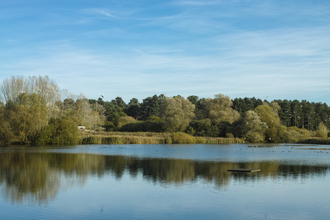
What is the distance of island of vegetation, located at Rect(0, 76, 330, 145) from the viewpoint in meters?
46.6

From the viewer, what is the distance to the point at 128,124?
73375mm

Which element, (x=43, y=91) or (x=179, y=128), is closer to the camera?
(x=43, y=91)

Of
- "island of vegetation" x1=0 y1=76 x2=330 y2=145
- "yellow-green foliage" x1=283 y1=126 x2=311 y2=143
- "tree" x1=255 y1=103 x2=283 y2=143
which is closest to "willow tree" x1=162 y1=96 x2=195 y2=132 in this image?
"island of vegetation" x1=0 y1=76 x2=330 y2=145

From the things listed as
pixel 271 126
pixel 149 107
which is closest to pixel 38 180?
pixel 271 126

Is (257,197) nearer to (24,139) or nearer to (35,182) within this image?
(35,182)

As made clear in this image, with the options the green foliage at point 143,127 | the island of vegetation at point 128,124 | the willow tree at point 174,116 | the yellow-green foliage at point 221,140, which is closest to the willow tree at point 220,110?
the island of vegetation at point 128,124

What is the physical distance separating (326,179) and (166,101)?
52923mm

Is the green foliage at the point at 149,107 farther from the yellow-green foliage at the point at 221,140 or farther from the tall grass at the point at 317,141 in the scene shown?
the tall grass at the point at 317,141

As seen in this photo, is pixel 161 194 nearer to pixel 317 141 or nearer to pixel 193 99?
pixel 317 141

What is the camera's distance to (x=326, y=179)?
56.3 ft

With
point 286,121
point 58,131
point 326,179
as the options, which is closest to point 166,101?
point 58,131

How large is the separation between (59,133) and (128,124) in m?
24.9

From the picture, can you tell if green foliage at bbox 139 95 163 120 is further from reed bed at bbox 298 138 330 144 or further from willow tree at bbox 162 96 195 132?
reed bed at bbox 298 138 330 144

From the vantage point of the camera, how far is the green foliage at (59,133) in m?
48.3
